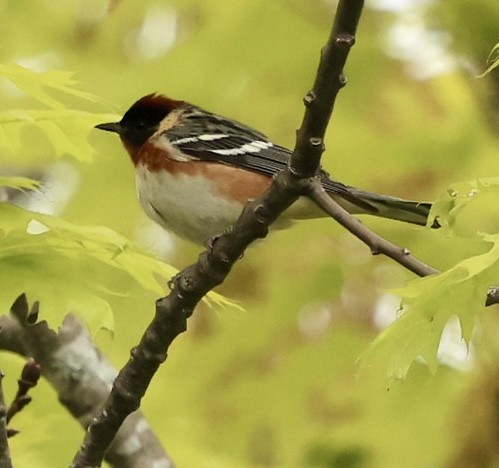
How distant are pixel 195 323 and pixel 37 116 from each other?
158 cm

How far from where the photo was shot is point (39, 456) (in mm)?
3295

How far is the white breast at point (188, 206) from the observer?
3062 mm

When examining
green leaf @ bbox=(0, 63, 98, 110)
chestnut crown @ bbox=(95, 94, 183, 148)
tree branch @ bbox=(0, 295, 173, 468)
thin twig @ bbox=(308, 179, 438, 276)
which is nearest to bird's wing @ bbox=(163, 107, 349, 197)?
chestnut crown @ bbox=(95, 94, 183, 148)

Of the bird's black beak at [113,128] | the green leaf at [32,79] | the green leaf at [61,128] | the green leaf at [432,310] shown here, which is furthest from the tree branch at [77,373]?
the green leaf at [432,310]

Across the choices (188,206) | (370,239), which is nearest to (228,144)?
(188,206)

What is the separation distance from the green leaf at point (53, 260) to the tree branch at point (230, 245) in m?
0.13

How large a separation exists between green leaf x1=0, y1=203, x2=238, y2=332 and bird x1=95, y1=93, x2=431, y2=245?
27.1 inches

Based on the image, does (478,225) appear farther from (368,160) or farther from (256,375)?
(256,375)

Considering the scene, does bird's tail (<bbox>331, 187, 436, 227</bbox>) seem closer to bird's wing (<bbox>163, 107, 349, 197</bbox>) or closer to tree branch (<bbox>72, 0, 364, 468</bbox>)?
bird's wing (<bbox>163, 107, 349, 197</bbox>)

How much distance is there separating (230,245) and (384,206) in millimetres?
912

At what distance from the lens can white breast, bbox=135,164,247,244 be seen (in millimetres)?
3062

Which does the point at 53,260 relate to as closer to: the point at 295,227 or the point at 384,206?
the point at 384,206

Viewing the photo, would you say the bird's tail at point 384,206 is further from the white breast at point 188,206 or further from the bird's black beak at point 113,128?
the bird's black beak at point 113,128

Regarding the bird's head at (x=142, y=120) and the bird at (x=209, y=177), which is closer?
the bird at (x=209, y=177)
